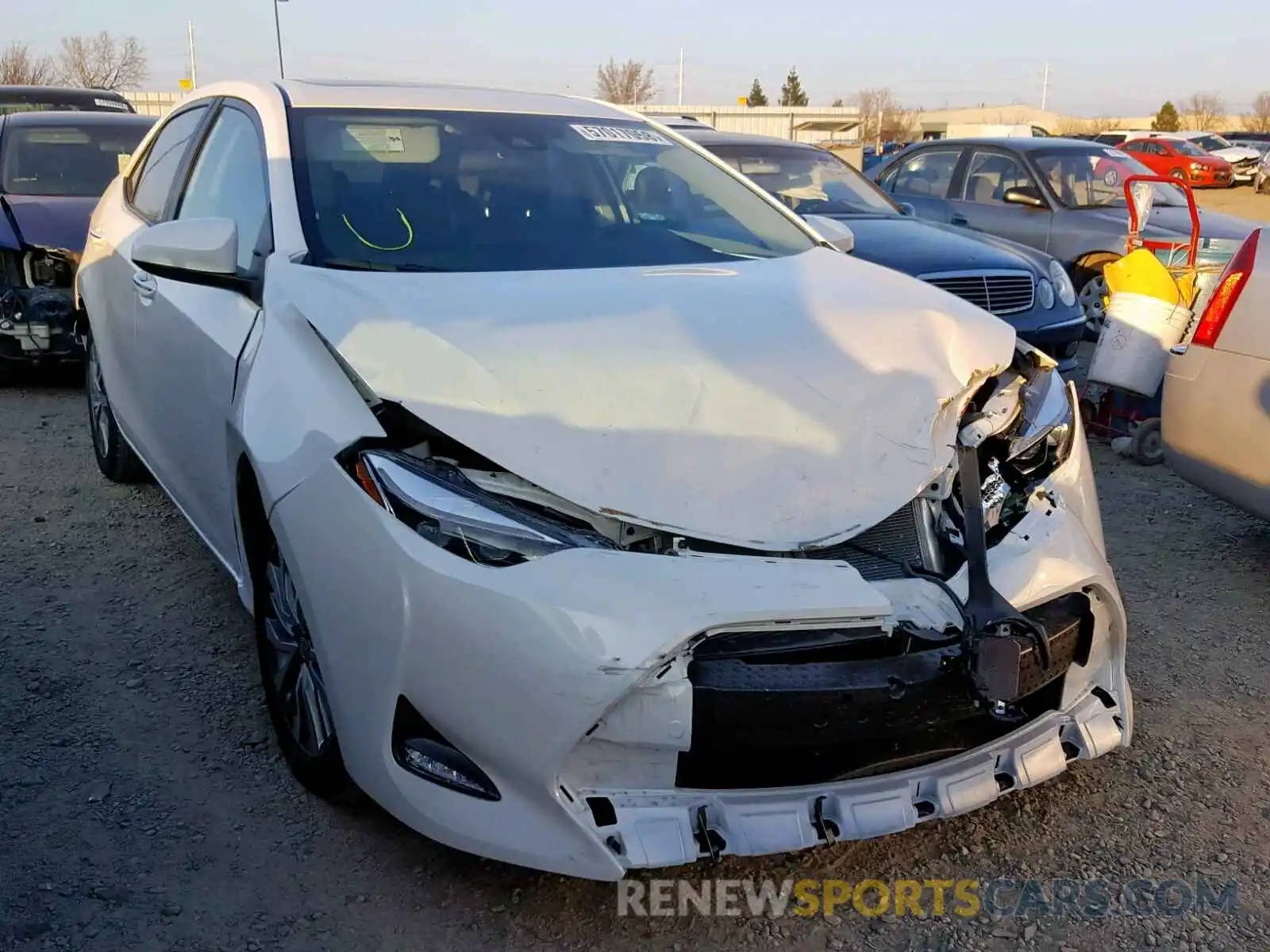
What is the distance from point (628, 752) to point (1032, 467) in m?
1.22

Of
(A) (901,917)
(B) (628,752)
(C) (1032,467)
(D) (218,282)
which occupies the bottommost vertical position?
(A) (901,917)

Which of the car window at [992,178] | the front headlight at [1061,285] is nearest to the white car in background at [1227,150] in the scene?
the car window at [992,178]

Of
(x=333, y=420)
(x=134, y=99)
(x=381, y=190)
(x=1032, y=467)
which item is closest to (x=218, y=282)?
(x=381, y=190)

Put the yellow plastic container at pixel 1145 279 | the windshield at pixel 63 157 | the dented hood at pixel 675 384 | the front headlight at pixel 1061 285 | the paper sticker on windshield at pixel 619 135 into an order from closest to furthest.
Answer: the dented hood at pixel 675 384, the paper sticker on windshield at pixel 619 135, the yellow plastic container at pixel 1145 279, the front headlight at pixel 1061 285, the windshield at pixel 63 157

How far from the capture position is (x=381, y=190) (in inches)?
123

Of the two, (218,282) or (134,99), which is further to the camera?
(134,99)

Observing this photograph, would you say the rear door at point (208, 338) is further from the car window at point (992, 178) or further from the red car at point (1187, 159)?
the red car at point (1187, 159)

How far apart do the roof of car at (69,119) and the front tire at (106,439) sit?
3410 mm

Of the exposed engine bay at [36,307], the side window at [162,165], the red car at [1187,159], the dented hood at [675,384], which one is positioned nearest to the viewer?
the dented hood at [675,384]

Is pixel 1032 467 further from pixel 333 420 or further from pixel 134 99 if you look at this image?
pixel 134 99

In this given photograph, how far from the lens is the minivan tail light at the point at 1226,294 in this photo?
152 inches

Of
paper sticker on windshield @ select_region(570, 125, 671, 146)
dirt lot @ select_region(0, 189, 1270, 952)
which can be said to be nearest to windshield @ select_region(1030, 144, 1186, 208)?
dirt lot @ select_region(0, 189, 1270, 952)

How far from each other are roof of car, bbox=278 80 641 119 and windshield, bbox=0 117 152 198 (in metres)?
3.96

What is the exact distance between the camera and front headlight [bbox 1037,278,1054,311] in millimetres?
6293
